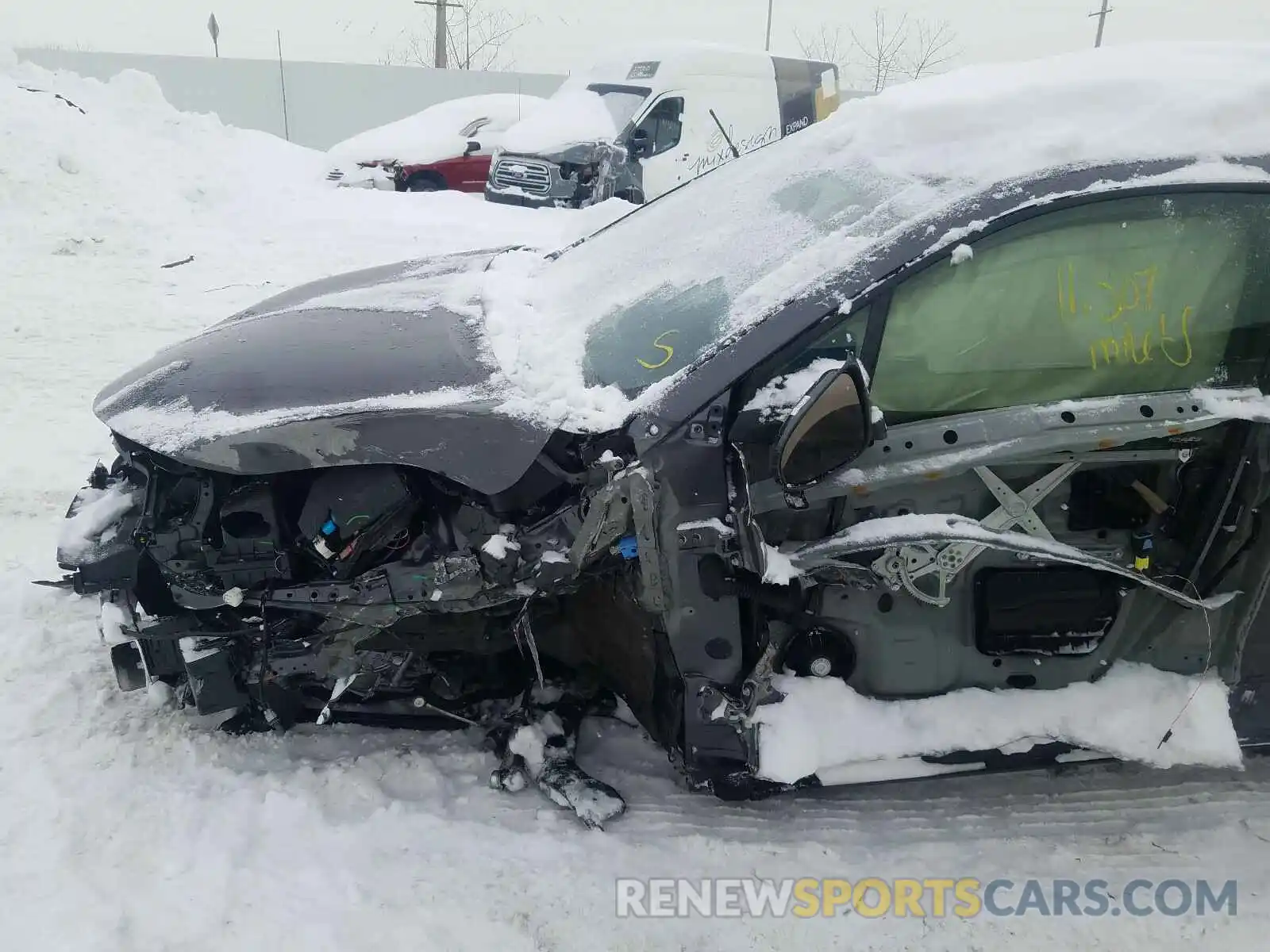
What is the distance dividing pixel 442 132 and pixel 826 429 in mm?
12538

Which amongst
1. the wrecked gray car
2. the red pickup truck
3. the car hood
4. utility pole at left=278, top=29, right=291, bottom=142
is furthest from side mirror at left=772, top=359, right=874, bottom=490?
utility pole at left=278, top=29, right=291, bottom=142

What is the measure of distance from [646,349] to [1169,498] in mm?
1424

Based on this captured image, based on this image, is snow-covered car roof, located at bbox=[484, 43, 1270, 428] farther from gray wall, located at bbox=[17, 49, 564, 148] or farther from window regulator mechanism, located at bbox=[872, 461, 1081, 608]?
gray wall, located at bbox=[17, 49, 564, 148]

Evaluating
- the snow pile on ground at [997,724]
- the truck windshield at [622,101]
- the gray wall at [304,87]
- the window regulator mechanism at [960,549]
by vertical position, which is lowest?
the snow pile on ground at [997,724]

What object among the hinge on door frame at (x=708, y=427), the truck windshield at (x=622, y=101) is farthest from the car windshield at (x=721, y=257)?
the truck windshield at (x=622, y=101)

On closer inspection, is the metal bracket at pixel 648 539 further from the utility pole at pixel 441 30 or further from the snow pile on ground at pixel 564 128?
the utility pole at pixel 441 30

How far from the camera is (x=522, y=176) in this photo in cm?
1052

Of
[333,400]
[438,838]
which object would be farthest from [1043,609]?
[333,400]

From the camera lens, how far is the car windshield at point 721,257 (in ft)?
7.06

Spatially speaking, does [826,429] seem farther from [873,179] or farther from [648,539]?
[873,179]

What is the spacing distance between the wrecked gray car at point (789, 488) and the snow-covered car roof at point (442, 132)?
1113 cm

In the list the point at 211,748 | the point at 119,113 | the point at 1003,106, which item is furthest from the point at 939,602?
the point at 119,113

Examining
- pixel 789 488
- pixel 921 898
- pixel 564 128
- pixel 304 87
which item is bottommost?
pixel 921 898

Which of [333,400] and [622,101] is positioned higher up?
[622,101]
